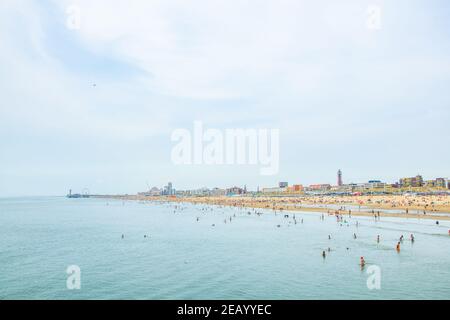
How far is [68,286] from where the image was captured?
3388 centimetres

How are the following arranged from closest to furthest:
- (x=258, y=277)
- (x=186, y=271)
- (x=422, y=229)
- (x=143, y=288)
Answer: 1. (x=143, y=288)
2. (x=258, y=277)
3. (x=186, y=271)
4. (x=422, y=229)

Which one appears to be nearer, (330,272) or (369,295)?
(369,295)

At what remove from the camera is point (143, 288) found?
32812 millimetres

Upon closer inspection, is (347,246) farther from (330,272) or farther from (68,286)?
(68,286)

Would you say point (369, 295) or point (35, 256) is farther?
point (35, 256)

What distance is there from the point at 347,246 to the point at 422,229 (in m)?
24.0

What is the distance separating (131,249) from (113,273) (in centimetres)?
1533

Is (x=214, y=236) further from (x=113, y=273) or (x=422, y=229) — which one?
(x=422, y=229)
